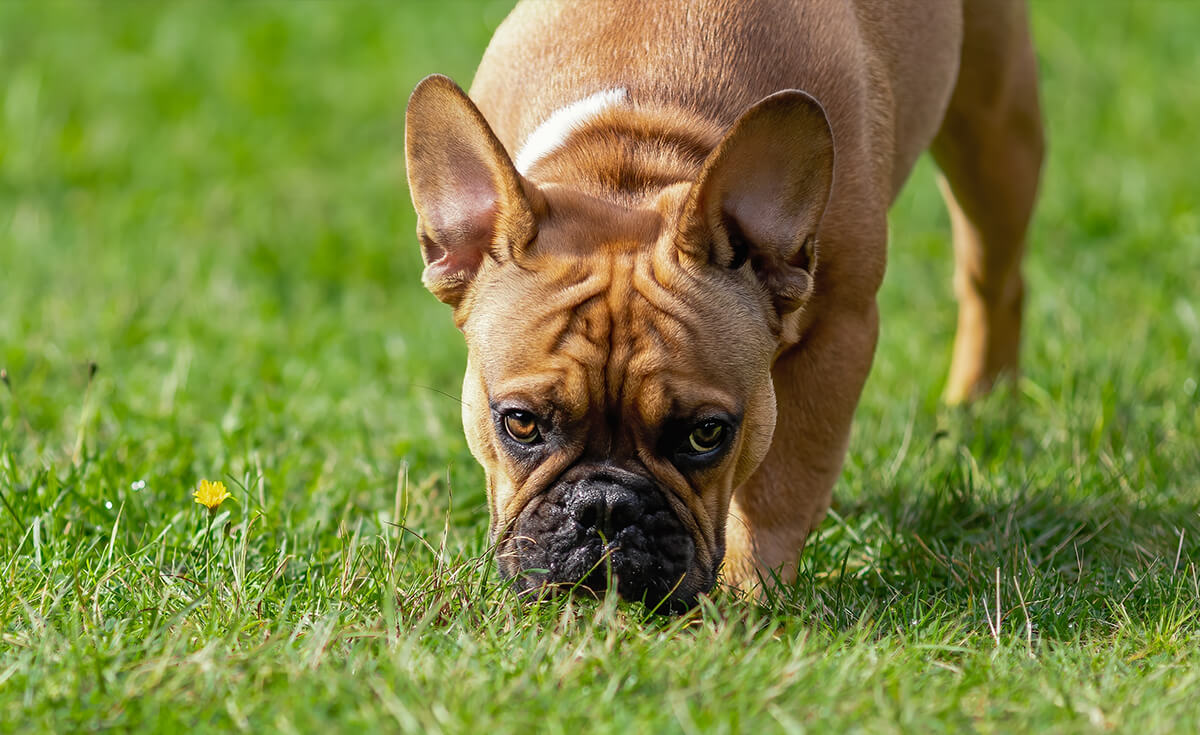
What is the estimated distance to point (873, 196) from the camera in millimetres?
4406

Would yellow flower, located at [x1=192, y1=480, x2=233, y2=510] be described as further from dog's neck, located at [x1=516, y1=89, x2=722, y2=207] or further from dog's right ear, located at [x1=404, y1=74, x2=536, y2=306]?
dog's neck, located at [x1=516, y1=89, x2=722, y2=207]

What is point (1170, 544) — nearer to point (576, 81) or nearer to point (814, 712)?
point (814, 712)

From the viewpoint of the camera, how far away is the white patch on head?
4.22m

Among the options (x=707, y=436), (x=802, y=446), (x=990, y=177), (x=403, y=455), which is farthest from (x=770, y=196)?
(x=990, y=177)

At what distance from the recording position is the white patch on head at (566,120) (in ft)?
13.9

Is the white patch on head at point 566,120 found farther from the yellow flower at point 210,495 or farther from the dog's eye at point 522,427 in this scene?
the yellow flower at point 210,495

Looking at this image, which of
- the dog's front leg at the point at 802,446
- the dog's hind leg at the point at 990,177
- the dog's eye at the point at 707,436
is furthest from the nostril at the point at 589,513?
the dog's hind leg at the point at 990,177

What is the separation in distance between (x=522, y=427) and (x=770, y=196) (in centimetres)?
91

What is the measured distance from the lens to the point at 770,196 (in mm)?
3908

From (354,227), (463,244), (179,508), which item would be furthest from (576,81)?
(354,227)

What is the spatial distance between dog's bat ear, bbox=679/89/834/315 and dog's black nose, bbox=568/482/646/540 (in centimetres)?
69

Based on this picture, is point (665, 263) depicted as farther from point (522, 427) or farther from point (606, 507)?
point (606, 507)

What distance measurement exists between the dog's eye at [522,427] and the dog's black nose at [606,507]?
0.74 ft

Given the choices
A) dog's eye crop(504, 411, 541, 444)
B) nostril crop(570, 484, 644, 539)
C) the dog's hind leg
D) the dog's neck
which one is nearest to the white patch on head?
the dog's neck
